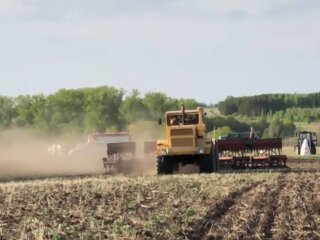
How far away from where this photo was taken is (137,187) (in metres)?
20.2

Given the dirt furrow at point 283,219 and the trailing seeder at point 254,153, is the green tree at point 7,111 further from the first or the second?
the dirt furrow at point 283,219

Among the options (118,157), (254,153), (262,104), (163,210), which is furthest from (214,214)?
(262,104)

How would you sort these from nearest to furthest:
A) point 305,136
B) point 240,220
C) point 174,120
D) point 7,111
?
1. point 240,220
2. point 174,120
3. point 305,136
4. point 7,111

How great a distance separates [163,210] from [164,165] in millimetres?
14227

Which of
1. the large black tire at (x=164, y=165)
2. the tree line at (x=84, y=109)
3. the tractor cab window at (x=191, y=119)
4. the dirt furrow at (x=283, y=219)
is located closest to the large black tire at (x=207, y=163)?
the large black tire at (x=164, y=165)

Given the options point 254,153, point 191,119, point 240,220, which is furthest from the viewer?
point 254,153

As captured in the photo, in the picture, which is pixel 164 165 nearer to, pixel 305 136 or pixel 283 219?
pixel 283 219

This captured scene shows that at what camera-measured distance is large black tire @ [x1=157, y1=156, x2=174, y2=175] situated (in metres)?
28.8

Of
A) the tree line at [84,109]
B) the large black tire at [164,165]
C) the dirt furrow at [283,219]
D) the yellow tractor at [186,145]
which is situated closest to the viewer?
the dirt furrow at [283,219]

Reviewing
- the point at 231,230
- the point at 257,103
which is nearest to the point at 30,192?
the point at 231,230

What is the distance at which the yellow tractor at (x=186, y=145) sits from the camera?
28.4m

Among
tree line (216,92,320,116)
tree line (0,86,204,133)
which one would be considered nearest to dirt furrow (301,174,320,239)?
tree line (0,86,204,133)

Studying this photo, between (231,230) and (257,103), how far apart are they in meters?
174

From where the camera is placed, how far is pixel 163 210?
14680mm
